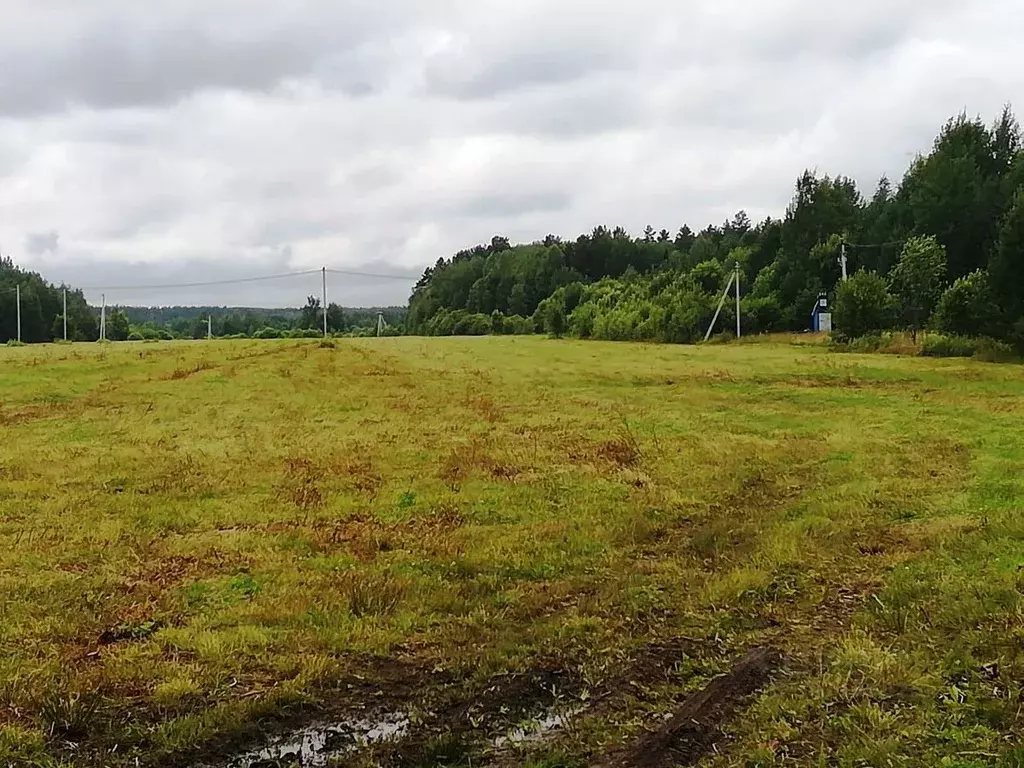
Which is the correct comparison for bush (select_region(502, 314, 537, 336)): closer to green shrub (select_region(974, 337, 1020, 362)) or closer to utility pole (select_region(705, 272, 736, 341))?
utility pole (select_region(705, 272, 736, 341))

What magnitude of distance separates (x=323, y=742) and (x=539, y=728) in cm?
127

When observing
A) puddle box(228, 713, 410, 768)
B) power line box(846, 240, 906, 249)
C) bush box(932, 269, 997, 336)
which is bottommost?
puddle box(228, 713, 410, 768)

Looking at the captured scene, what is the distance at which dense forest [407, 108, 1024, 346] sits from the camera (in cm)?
4000

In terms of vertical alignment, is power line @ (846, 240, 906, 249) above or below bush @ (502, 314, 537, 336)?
above

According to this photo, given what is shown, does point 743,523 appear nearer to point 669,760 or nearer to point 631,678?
point 631,678

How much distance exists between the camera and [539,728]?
5430 millimetres

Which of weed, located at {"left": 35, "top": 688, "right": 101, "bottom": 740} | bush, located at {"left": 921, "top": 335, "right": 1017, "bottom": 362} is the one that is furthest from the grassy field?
bush, located at {"left": 921, "top": 335, "right": 1017, "bottom": 362}

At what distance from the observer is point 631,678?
614cm

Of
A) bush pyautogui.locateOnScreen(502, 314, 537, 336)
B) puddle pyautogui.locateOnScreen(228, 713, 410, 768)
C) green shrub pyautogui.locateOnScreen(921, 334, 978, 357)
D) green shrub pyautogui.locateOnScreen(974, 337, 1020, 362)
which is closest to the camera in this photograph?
puddle pyautogui.locateOnScreen(228, 713, 410, 768)

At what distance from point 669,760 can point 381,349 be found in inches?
1611

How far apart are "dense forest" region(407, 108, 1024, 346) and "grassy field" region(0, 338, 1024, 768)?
2274 centimetres

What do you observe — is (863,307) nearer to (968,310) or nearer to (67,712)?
(968,310)

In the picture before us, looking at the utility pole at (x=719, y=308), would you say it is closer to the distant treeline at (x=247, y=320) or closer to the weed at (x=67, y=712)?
the distant treeline at (x=247, y=320)

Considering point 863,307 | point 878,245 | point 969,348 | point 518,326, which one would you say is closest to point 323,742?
point 969,348
